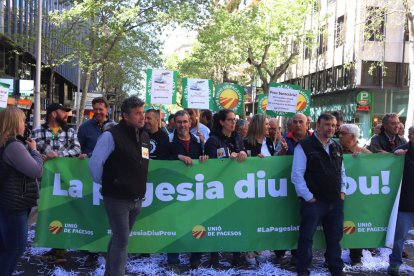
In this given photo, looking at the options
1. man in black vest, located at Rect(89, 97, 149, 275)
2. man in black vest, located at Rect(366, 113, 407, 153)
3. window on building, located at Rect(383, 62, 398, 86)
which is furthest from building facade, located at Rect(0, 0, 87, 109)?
window on building, located at Rect(383, 62, 398, 86)

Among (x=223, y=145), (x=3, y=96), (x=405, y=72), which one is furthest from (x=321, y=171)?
(x=405, y=72)

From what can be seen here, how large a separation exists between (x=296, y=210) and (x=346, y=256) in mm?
1204

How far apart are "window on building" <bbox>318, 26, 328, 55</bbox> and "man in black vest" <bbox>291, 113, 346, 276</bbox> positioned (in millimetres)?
31779

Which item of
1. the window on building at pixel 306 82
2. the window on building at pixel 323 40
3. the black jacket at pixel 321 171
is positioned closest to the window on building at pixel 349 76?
the window on building at pixel 323 40

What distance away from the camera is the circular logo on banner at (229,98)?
445 inches

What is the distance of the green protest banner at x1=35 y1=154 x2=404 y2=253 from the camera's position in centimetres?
559

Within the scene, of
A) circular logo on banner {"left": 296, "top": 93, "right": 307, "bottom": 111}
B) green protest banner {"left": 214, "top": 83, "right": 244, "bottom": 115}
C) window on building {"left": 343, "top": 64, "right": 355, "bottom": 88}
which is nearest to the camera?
circular logo on banner {"left": 296, "top": 93, "right": 307, "bottom": 111}

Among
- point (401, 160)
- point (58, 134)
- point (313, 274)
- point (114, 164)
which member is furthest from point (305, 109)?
point (114, 164)

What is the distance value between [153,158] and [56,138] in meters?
1.28

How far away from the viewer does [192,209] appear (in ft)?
18.5

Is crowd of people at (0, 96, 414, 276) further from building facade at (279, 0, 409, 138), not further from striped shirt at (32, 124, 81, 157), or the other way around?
building facade at (279, 0, 409, 138)

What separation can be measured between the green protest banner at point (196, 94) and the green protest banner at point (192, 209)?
3.01 metres

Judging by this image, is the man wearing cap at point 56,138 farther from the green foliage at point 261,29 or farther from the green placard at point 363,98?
the green placard at point 363,98

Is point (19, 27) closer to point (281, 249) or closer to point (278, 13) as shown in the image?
point (278, 13)
